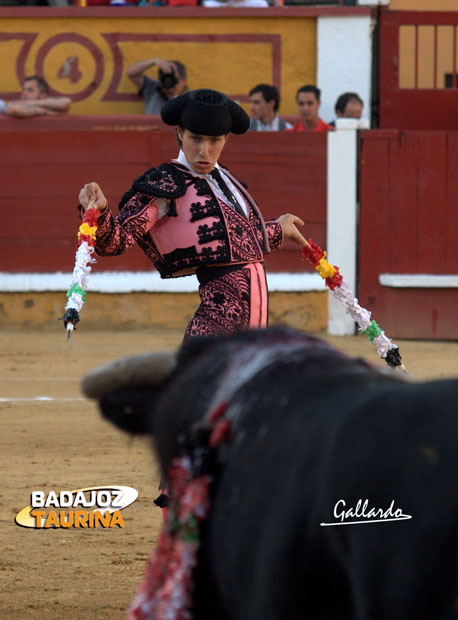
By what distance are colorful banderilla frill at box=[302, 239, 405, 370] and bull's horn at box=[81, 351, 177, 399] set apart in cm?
199

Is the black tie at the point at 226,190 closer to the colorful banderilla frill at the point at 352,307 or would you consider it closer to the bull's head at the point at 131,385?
the colorful banderilla frill at the point at 352,307

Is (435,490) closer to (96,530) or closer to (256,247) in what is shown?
(256,247)

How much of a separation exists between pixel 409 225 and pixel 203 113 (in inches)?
212

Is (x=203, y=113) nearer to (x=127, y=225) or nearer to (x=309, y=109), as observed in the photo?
(x=127, y=225)

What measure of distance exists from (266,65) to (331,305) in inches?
78.1

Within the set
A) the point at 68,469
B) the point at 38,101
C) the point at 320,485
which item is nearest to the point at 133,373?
the point at 320,485

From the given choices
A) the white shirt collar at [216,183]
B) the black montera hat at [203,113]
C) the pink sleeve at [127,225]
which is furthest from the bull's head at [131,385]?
the white shirt collar at [216,183]

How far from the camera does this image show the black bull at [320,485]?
709 mm

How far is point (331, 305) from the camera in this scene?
8023mm

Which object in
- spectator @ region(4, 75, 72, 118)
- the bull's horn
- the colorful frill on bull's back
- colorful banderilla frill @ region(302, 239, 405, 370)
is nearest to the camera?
the colorful frill on bull's back

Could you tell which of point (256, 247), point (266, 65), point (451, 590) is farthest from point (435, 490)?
point (266, 65)

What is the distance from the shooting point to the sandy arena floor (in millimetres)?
2809

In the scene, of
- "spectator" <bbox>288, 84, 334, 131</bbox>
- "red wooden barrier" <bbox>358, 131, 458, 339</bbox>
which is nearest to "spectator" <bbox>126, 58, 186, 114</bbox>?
"spectator" <bbox>288, 84, 334, 131</bbox>

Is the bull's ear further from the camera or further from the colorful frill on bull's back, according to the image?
the camera
